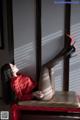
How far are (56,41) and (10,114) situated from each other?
0.83 meters

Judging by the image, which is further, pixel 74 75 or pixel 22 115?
pixel 74 75

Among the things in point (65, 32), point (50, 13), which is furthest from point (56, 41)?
point (50, 13)

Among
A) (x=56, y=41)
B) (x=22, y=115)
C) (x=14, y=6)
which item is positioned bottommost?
(x=22, y=115)

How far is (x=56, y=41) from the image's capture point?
237 cm

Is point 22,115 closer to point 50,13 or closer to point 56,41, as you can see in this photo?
point 56,41

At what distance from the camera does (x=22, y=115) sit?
7.31ft

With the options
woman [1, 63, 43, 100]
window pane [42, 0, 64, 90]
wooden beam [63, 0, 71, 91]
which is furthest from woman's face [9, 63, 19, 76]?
wooden beam [63, 0, 71, 91]

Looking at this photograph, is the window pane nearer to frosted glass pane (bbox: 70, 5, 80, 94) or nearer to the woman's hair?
frosted glass pane (bbox: 70, 5, 80, 94)

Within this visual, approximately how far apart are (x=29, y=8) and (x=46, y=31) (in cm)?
28

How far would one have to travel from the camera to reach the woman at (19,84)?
2236 millimetres

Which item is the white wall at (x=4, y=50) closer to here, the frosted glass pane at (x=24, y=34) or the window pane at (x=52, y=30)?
the frosted glass pane at (x=24, y=34)

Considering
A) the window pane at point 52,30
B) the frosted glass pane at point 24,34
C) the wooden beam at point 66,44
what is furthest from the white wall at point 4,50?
the wooden beam at point 66,44

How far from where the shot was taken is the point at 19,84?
7.47 feet

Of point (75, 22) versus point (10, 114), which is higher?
point (75, 22)
